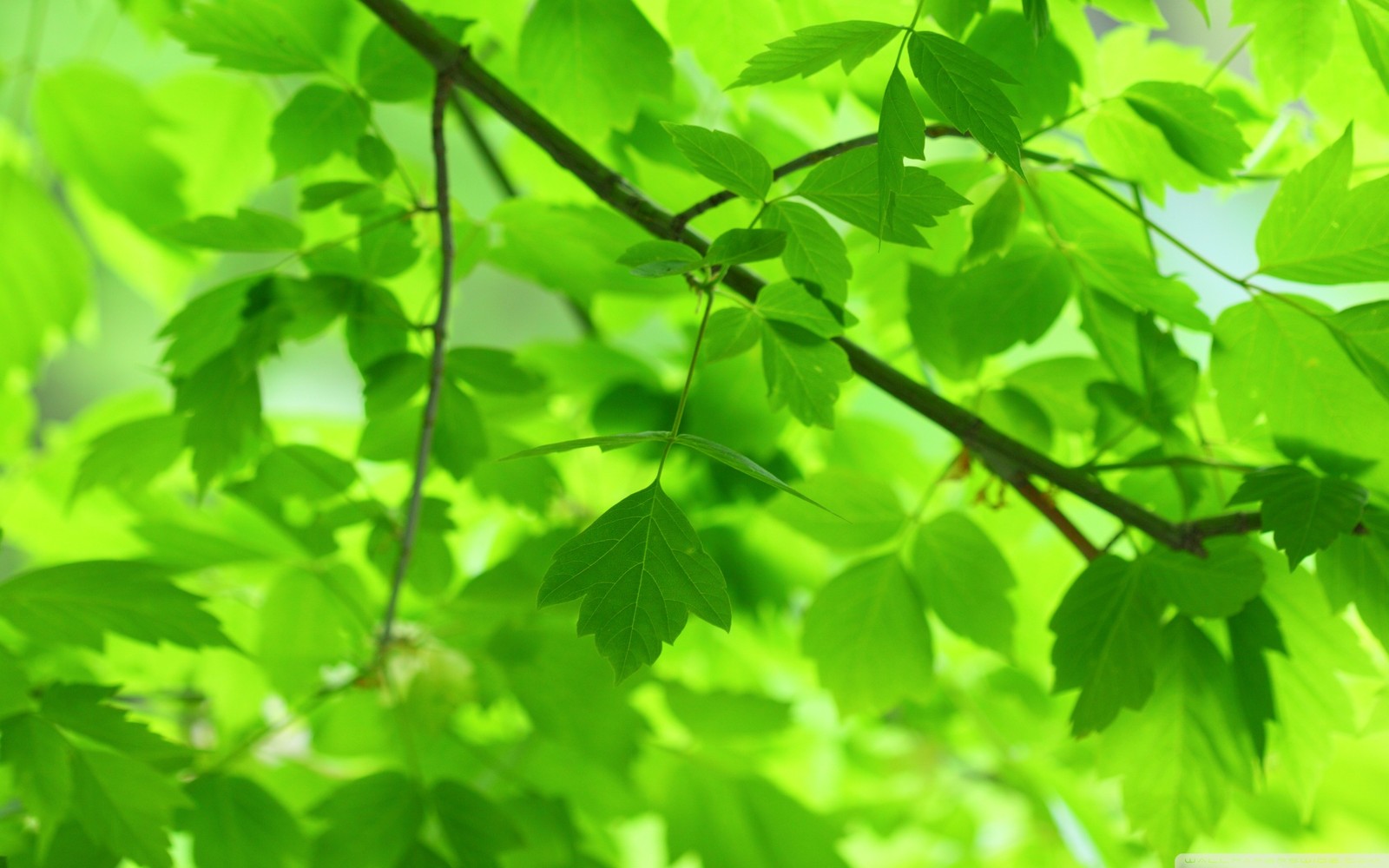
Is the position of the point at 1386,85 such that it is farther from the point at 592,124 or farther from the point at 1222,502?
the point at 592,124

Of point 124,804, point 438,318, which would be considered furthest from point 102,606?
point 438,318

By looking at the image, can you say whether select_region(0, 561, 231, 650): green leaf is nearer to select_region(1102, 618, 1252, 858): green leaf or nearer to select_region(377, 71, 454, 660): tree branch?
select_region(377, 71, 454, 660): tree branch

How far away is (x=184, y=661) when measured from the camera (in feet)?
2.26

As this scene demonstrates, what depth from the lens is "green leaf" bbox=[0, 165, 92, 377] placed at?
861 millimetres

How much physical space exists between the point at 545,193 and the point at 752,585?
0.32m

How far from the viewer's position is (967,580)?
0.49m

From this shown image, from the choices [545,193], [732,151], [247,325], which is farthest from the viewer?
[545,193]

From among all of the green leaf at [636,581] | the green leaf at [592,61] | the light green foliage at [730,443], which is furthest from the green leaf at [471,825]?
the green leaf at [592,61]

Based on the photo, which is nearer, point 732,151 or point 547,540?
point 732,151

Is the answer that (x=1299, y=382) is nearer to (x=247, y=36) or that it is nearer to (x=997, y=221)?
(x=997, y=221)

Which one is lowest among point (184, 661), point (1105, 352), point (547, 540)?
point (184, 661)

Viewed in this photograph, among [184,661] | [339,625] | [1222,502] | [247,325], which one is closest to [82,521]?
[184,661]

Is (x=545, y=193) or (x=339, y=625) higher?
(x=545, y=193)

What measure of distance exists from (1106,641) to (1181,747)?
3.0 inches
